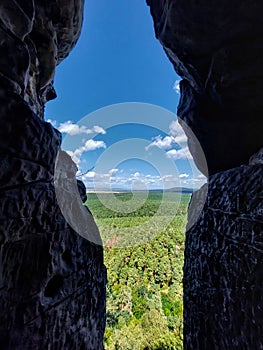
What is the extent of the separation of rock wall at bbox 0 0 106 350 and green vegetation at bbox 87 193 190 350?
9.31m

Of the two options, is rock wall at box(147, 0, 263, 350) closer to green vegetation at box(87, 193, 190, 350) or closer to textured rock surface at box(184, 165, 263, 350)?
textured rock surface at box(184, 165, 263, 350)

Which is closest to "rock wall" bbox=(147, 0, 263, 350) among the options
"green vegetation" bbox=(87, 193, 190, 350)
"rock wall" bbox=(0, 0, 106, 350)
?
"rock wall" bbox=(0, 0, 106, 350)

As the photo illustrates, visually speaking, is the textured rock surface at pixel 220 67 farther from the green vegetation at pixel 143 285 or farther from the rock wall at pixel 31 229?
the green vegetation at pixel 143 285

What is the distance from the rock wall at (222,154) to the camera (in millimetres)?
2137

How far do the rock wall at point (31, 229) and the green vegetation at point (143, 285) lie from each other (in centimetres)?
931

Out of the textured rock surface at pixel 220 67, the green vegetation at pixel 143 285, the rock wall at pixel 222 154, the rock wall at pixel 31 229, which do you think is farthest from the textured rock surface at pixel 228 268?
the green vegetation at pixel 143 285

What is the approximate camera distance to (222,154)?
4.61 metres

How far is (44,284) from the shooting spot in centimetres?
194

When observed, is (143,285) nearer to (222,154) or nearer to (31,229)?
(222,154)

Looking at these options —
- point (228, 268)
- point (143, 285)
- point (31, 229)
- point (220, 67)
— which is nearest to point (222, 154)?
point (220, 67)

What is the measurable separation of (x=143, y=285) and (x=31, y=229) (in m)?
24.9

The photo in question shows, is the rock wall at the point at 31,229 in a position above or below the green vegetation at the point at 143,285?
above

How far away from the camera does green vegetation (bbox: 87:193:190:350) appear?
1287cm

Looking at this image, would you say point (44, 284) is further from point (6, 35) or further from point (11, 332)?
point (6, 35)
